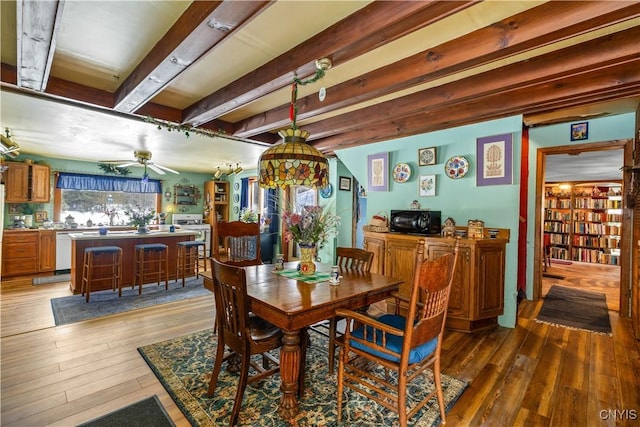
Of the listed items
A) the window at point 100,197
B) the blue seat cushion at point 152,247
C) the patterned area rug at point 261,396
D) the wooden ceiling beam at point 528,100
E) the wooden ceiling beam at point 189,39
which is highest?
the wooden ceiling beam at point 528,100

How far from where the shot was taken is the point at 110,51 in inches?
82.9

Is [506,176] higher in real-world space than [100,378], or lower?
higher

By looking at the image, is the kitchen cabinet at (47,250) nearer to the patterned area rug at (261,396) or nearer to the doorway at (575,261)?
the patterned area rug at (261,396)

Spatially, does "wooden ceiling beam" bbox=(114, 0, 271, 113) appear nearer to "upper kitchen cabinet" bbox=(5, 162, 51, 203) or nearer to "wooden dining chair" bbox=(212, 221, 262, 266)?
"wooden dining chair" bbox=(212, 221, 262, 266)

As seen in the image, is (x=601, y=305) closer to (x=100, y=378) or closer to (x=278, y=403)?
(x=278, y=403)

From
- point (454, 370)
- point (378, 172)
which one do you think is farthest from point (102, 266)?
point (454, 370)

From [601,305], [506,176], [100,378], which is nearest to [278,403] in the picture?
[100,378]

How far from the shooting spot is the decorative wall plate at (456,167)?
3494 millimetres

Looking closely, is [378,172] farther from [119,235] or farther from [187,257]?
[119,235]

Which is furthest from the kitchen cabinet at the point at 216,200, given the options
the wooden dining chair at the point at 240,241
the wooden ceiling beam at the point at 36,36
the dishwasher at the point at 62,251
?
the wooden ceiling beam at the point at 36,36

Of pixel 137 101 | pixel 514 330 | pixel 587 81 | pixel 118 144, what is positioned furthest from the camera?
pixel 118 144

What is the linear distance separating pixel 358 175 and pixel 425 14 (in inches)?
128

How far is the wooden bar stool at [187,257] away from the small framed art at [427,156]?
3773 mm

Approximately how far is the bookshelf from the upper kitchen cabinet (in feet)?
38.9
